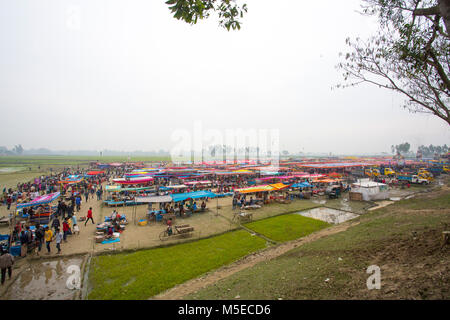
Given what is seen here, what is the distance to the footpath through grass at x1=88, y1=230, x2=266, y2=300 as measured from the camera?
805cm

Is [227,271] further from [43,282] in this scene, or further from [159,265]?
[43,282]

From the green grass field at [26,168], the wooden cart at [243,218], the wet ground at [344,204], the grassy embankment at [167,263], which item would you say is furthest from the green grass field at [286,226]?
the green grass field at [26,168]

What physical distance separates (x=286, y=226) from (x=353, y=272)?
9313 millimetres

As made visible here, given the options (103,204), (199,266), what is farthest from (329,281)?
(103,204)

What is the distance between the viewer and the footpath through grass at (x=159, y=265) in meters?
8.05

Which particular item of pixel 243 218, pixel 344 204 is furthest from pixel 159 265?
pixel 344 204

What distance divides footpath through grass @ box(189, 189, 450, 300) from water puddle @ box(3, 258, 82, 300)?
5419mm

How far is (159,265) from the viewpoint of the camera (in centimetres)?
996

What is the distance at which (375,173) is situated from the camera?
39.9 metres

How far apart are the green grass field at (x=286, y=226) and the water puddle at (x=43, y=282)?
1091 cm

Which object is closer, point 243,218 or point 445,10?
point 445,10

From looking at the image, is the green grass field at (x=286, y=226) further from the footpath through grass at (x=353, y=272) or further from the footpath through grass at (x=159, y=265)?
the footpath through grass at (x=353, y=272)
